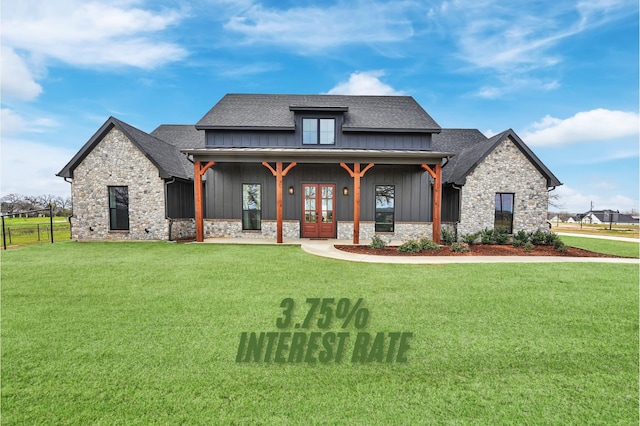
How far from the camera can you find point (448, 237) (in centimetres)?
1153

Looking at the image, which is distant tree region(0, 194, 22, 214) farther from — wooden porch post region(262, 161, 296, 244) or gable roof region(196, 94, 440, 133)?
wooden porch post region(262, 161, 296, 244)

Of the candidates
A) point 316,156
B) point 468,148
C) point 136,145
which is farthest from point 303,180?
point 468,148

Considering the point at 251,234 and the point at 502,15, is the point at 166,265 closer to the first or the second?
the point at 251,234

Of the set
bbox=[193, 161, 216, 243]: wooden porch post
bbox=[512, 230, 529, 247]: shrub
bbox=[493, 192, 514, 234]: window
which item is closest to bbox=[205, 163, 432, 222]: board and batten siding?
bbox=[193, 161, 216, 243]: wooden porch post

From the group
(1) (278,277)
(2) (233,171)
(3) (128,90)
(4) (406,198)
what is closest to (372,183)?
(4) (406,198)

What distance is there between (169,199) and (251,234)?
3.89 metres

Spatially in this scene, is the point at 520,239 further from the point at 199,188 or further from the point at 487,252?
the point at 199,188

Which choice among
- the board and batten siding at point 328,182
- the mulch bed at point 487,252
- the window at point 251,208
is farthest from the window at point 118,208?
the mulch bed at point 487,252

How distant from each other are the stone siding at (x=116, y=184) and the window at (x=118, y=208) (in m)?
0.17

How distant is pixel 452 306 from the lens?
4371 mm

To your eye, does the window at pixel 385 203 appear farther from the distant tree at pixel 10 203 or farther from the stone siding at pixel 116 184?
the distant tree at pixel 10 203

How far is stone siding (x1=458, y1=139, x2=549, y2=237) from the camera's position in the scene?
11797 millimetres

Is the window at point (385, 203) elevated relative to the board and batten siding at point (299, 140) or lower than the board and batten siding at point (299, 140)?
lower

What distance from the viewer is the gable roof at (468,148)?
11672 mm
